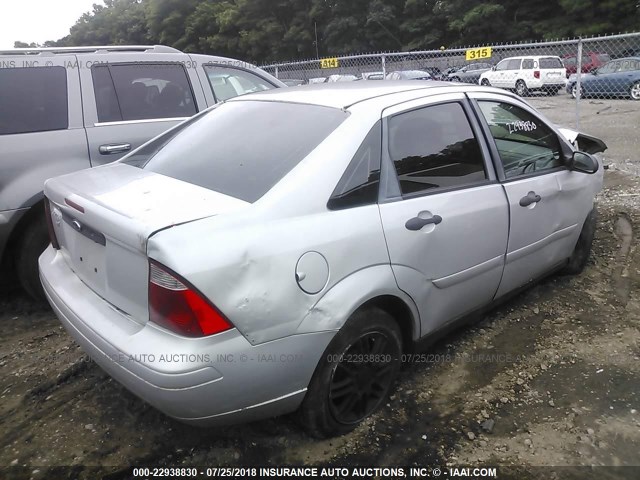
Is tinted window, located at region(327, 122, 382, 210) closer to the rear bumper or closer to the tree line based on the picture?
the rear bumper

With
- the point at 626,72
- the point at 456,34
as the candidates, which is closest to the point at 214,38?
the point at 456,34

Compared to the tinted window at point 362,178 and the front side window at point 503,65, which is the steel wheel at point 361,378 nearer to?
the tinted window at point 362,178

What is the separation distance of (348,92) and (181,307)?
1537 millimetres

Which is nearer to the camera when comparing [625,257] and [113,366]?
[113,366]

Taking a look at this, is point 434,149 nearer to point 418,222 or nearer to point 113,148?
point 418,222

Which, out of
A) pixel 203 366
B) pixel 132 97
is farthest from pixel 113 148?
pixel 203 366

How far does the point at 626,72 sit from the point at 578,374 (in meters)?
18.3

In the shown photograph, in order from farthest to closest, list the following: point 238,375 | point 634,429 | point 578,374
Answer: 1. point 578,374
2. point 634,429
3. point 238,375

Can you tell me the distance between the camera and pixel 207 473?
2.27m

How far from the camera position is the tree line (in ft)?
110

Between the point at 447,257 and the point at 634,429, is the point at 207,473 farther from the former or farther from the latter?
the point at 634,429

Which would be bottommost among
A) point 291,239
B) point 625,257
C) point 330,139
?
point 625,257

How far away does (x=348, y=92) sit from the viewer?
2768mm

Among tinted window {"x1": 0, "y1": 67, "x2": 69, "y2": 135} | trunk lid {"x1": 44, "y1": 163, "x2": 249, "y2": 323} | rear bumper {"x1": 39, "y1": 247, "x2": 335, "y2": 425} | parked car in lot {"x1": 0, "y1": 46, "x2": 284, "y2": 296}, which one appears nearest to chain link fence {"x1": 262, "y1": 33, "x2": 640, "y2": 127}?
parked car in lot {"x1": 0, "y1": 46, "x2": 284, "y2": 296}
